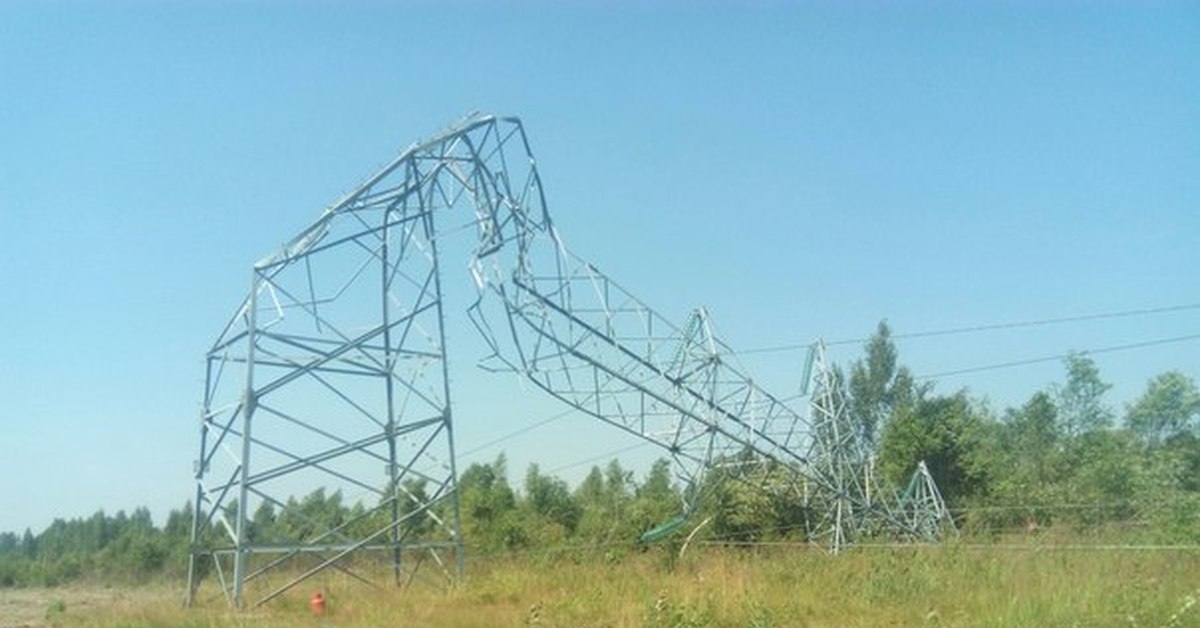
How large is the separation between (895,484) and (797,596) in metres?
30.3

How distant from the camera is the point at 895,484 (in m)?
42.7

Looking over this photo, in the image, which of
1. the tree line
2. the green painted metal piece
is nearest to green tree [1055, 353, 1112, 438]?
the tree line

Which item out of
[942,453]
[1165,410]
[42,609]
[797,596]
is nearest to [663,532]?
[42,609]

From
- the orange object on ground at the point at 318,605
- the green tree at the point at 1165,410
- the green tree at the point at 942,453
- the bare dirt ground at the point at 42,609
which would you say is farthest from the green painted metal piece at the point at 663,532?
the green tree at the point at 1165,410

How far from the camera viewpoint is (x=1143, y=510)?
2548 centimetres

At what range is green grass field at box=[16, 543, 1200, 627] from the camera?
37.0 feet

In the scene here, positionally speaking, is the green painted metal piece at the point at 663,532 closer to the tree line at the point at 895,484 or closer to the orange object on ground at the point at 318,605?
the tree line at the point at 895,484

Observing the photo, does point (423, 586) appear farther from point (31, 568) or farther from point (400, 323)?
point (31, 568)

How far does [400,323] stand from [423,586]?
194 inches

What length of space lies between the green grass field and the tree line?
3.40 m

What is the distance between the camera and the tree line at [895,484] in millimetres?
29359

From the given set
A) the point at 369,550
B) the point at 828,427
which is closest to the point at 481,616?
the point at 369,550

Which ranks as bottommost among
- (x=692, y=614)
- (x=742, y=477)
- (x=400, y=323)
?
(x=692, y=614)

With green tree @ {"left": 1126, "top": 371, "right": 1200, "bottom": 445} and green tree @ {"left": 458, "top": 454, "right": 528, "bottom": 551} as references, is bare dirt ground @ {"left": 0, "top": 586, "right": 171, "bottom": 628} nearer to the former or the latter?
green tree @ {"left": 458, "top": 454, "right": 528, "bottom": 551}
